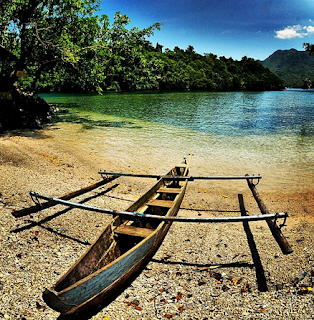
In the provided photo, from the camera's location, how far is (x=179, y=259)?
5.02 meters

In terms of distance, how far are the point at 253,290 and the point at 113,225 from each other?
2842 mm

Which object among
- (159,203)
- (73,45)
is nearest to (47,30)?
(73,45)

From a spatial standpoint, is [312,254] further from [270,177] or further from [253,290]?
[270,177]

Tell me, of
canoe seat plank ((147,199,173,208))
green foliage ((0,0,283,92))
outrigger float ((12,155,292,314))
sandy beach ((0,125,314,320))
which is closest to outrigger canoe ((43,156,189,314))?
outrigger float ((12,155,292,314))

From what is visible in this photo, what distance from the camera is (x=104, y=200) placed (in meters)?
7.73

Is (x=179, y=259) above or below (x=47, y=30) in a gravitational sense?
below

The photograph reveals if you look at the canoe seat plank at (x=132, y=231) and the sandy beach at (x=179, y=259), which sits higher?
the canoe seat plank at (x=132, y=231)

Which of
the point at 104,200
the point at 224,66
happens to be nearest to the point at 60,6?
the point at 104,200

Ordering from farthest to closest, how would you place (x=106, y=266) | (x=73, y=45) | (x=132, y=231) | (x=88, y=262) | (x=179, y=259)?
(x=73, y=45)
(x=179, y=259)
(x=132, y=231)
(x=88, y=262)
(x=106, y=266)

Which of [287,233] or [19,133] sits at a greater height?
[19,133]

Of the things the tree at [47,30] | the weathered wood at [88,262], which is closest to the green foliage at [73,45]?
the tree at [47,30]

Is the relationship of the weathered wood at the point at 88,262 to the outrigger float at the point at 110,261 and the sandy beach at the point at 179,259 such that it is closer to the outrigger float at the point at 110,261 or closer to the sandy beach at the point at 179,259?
the outrigger float at the point at 110,261

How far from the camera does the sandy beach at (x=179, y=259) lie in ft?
12.1

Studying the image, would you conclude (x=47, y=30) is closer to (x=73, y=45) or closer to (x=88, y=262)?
(x=73, y=45)
